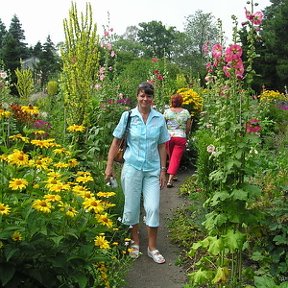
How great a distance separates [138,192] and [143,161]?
1.07ft

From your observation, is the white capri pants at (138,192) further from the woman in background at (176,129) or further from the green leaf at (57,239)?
the woman in background at (176,129)

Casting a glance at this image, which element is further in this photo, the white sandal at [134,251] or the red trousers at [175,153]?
the red trousers at [175,153]

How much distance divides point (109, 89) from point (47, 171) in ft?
16.1

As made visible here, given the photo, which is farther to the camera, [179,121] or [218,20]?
[179,121]

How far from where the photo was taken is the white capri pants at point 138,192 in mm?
4512

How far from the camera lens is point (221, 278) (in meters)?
3.38

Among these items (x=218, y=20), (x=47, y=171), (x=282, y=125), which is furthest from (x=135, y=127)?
(x=282, y=125)

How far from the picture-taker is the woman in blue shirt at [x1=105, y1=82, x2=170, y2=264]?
4.50 metres

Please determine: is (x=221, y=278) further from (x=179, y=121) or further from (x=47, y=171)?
(x=179, y=121)

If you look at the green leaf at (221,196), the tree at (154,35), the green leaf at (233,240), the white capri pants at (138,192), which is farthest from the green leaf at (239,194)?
the tree at (154,35)

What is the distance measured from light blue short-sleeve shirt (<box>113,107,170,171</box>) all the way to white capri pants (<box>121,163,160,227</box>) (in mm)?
68

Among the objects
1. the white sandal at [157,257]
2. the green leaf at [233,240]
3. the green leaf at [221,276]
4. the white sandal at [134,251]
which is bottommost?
the white sandal at [157,257]

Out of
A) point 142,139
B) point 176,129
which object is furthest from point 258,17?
point 176,129

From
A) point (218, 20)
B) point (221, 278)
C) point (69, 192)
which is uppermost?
point (218, 20)
